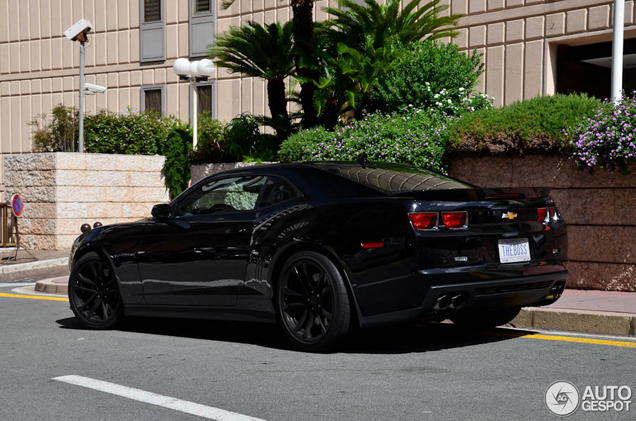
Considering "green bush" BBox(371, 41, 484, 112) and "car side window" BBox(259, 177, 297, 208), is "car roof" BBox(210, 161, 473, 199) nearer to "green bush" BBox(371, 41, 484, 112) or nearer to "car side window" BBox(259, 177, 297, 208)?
"car side window" BBox(259, 177, 297, 208)

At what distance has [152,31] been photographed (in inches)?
1051

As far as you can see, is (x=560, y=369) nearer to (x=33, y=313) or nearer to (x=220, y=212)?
(x=220, y=212)

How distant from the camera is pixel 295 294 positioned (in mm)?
6551

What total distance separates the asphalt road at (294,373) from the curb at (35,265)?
Result: 7.89 meters

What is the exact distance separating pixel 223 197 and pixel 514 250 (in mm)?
2397

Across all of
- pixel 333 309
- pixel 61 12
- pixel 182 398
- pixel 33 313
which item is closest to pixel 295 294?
pixel 333 309

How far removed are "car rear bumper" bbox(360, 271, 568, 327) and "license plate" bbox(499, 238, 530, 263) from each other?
0.14m

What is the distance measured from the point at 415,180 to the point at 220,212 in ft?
5.30

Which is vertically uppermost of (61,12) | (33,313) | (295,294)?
(61,12)

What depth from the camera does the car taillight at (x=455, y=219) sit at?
6113mm

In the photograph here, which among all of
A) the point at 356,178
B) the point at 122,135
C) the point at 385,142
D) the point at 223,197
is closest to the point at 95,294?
the point at 223,197

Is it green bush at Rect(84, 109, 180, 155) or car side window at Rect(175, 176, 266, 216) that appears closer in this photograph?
car side window at Rect(175, 176, 266, 216)

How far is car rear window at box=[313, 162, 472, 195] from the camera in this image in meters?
6.60

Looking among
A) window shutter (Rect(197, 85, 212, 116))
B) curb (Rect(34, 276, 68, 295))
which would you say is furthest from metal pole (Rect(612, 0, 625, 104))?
window shutter (Rect(197, 85, 212, 116))
